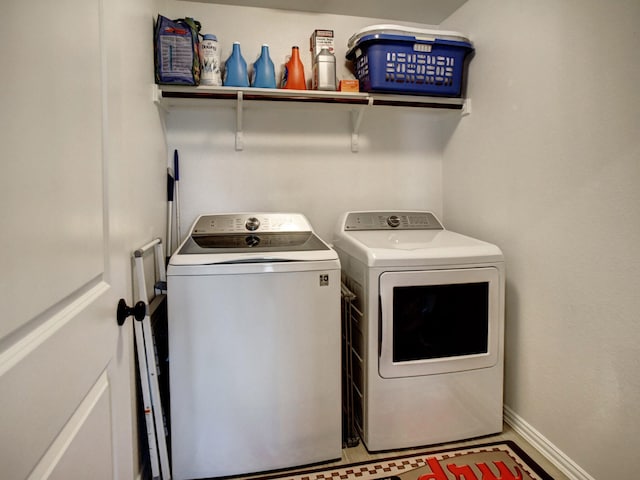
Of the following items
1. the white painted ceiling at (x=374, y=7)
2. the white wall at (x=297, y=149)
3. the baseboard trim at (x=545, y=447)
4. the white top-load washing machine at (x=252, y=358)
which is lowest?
the baseboard trim at (x=545, y=447)

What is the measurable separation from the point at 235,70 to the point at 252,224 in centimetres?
85

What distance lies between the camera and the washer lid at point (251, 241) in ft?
5.05

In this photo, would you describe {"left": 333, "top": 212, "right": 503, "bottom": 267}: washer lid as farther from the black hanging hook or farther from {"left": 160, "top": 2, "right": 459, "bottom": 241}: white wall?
the black hanging hook

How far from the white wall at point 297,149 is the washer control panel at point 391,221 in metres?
0.24

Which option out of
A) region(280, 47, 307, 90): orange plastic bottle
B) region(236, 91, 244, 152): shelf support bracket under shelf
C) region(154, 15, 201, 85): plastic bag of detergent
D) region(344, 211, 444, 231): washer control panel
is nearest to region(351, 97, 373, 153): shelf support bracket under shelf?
region(280, 47, 307, 90): orange plastic bottle

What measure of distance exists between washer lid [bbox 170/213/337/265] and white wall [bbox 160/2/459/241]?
0.29 meters

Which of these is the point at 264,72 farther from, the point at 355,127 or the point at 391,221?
the point at 391,221

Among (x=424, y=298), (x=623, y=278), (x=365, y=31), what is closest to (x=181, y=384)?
(x=424, y=298)

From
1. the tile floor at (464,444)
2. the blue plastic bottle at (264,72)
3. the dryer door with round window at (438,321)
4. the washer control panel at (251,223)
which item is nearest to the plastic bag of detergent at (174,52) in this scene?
the blue plastic bottle at (264,72)

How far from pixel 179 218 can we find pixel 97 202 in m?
1.44

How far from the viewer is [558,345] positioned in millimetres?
1624

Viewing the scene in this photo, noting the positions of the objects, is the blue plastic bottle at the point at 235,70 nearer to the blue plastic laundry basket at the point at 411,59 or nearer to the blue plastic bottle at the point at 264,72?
the blue plastic bottle at the point at 264,72

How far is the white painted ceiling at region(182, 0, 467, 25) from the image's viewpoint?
2.16 meters

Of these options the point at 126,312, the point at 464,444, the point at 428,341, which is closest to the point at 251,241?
the point at 126,312
